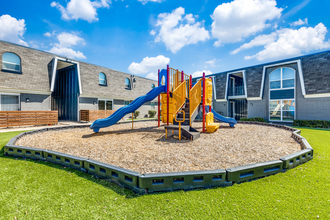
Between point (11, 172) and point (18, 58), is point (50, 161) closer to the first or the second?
point (11, 172)

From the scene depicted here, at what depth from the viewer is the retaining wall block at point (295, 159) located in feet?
11.5


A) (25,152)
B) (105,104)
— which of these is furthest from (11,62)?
(25,152)

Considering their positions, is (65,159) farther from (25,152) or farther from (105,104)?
(105,104)

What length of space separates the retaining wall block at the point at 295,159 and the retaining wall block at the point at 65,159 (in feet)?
15.9

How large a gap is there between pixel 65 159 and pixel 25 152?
1768mm

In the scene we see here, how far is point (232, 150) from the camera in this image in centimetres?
518

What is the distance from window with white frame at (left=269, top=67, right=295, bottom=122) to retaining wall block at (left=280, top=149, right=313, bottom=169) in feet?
43.9

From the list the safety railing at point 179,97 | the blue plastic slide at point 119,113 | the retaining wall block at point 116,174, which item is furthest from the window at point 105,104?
the retaining wall block at point 116,174

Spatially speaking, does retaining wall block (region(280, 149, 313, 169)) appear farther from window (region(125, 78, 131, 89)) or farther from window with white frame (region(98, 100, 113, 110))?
window (region(125, 78, 131, 89))

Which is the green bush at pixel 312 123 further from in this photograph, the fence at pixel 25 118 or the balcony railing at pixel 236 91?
the fence at pixel 25 118

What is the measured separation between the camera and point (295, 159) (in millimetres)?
3738

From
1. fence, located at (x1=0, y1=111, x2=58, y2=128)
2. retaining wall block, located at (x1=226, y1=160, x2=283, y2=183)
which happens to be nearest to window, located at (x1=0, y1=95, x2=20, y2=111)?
fence, located at (x1=0, y1=111, x2=58, y2=128)

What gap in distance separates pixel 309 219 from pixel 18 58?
1798 centimetres

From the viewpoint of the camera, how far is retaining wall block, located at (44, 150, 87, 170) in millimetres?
3600
